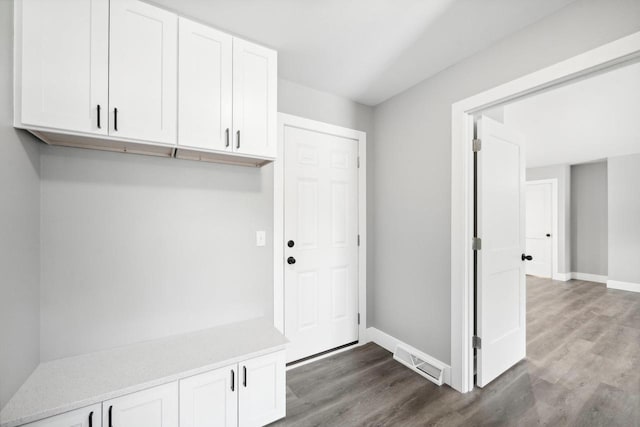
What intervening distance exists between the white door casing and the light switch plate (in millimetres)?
6410

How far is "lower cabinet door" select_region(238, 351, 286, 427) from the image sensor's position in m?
1.51

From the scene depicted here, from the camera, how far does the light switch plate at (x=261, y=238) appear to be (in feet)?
6.67

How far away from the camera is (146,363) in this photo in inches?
55.1

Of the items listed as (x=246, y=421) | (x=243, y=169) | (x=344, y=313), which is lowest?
(x=246, y=421)

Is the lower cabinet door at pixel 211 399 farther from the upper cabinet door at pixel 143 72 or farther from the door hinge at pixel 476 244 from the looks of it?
the door hinge at pixel 476 244

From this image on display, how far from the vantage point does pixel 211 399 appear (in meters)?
1.42

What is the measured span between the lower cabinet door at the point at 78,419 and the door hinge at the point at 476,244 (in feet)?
7.97

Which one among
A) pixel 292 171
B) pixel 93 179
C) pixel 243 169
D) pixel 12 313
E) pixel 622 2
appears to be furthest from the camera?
pixel 292 171

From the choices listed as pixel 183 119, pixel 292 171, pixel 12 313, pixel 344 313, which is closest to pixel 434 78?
pixel 292 171

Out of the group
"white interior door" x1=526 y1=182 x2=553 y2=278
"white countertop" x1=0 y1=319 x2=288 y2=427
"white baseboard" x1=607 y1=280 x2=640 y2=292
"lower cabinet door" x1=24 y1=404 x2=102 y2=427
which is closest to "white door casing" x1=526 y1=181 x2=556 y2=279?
"white interior door" x1=526 y1=182 x2=553 y2=278

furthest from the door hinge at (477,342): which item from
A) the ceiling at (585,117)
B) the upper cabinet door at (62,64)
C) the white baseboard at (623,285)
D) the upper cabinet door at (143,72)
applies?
the white baseboard at (623,285)

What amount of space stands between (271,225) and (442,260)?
4.75ft

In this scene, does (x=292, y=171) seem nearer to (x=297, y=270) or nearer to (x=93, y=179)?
(x=297, y=270)

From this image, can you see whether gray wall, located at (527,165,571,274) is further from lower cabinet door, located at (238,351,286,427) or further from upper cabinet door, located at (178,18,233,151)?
upper cabinet door, located at (178,18,233,151)
